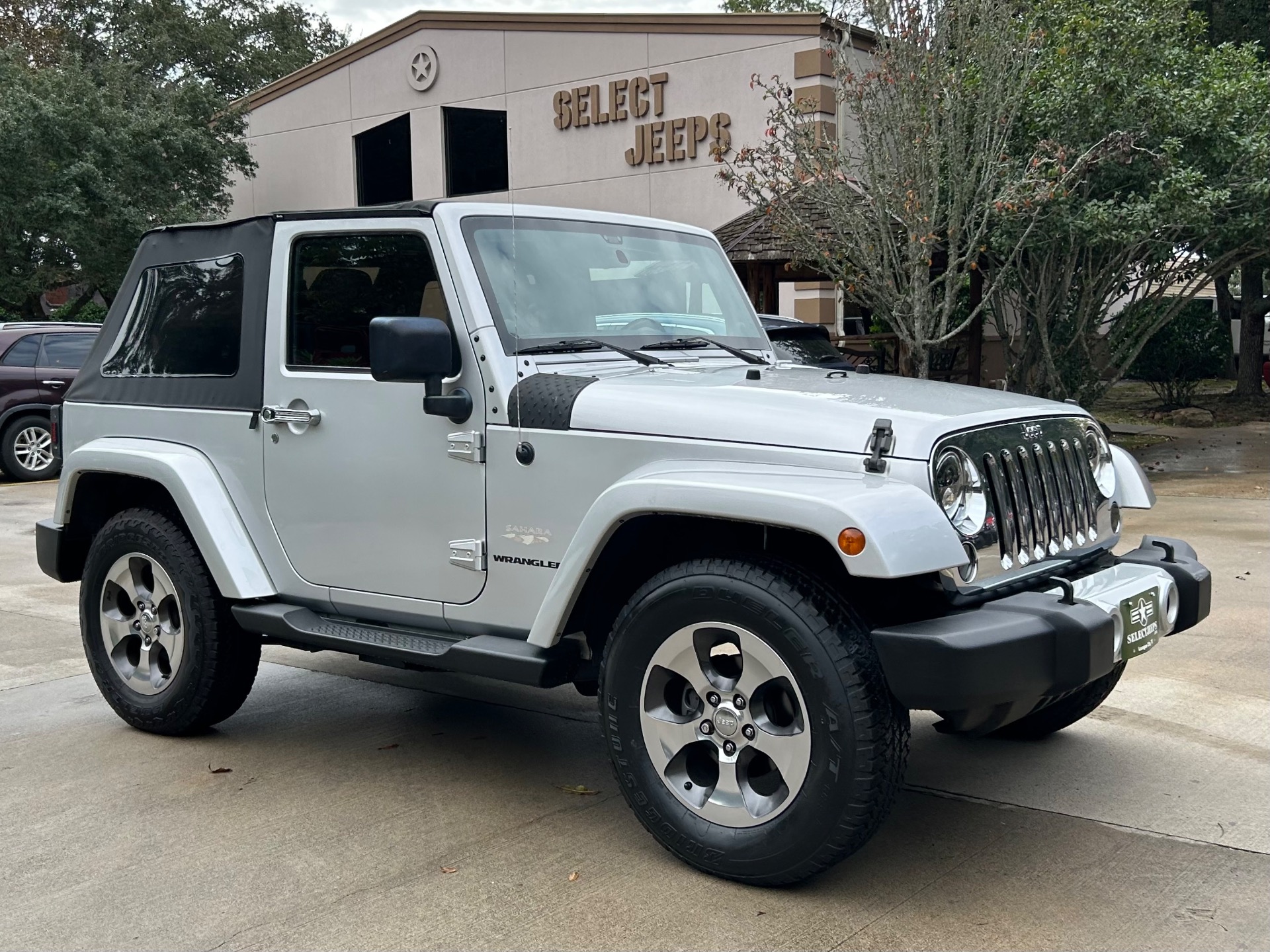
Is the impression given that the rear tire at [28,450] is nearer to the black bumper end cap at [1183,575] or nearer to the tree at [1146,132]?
the tree at [1146,132]

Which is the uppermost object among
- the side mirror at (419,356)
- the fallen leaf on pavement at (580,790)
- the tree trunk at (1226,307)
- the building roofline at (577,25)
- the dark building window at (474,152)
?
the building roofline at (577,25)

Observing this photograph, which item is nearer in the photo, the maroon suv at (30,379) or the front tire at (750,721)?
the front tire at (750,721)

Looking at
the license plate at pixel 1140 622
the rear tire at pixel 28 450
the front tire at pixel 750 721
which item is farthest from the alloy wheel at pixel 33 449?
the license plate at pixel 1140 622

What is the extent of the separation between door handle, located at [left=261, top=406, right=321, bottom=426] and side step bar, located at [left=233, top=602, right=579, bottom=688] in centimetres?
67

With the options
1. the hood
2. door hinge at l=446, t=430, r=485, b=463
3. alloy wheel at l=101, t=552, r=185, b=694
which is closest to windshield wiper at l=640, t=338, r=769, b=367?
the hood

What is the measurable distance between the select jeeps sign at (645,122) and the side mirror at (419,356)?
15076 millimetres

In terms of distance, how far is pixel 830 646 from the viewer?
3.29 metres

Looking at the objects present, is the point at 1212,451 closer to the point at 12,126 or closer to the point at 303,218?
the point at 303,218

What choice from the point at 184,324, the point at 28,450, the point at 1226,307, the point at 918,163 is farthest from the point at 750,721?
the point at 1226,307

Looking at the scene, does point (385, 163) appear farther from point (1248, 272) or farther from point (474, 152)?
point (1248, 272)

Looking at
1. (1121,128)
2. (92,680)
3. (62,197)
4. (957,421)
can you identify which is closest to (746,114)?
(1121,128)

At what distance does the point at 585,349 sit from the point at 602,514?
815 millimetres

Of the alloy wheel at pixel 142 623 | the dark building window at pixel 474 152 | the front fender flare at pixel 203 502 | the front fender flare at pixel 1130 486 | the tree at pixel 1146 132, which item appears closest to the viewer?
the front fender flare at pixel 1130 486

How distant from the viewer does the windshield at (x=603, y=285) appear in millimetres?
4234
